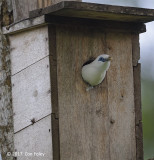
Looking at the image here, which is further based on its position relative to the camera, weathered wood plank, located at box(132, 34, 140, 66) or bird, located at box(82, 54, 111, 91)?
weathered wood plank, located at box(132, 34, 140, 66)

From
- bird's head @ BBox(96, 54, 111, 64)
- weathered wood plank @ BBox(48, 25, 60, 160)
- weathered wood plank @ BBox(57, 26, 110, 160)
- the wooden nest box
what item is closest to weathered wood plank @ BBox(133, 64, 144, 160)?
the wooden nest box

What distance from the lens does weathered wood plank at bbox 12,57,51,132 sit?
11.6 feet

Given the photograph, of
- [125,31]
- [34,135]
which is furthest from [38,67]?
[125,31]

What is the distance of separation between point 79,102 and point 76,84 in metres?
0.12

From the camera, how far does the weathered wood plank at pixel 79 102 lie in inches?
141

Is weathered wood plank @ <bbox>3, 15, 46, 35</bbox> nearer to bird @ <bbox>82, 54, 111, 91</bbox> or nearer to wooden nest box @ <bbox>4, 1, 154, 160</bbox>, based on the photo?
wooden nest box @ <bbox>4, 1, 154, 160</bbox>

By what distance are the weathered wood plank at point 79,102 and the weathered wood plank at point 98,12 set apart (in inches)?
5.8

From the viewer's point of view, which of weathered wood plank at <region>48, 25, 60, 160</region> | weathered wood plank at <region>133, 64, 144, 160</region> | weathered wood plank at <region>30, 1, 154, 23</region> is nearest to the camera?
weathered wood plank at <region>30, 1, 154, 23</region>

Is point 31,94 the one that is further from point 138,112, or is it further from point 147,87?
point 147,87

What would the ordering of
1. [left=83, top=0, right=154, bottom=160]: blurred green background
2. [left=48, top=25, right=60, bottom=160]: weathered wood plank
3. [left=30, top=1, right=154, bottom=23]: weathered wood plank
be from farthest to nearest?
[left=83, top=0, right=154, bottom=160]: blurred green background, [left=48, top=25, right=60, bottom=160]: weathered wood plank, [left=30, top=1, right=154, bottom=23]: weathered wood plank

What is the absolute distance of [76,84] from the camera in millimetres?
3639

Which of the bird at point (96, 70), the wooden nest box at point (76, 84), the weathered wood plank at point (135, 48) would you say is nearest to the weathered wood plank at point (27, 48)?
the wooden nest box at point (76, 84)

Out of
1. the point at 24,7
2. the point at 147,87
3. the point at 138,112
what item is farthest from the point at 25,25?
the point at 147,87

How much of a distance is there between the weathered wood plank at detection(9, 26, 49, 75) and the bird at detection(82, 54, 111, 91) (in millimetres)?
286
